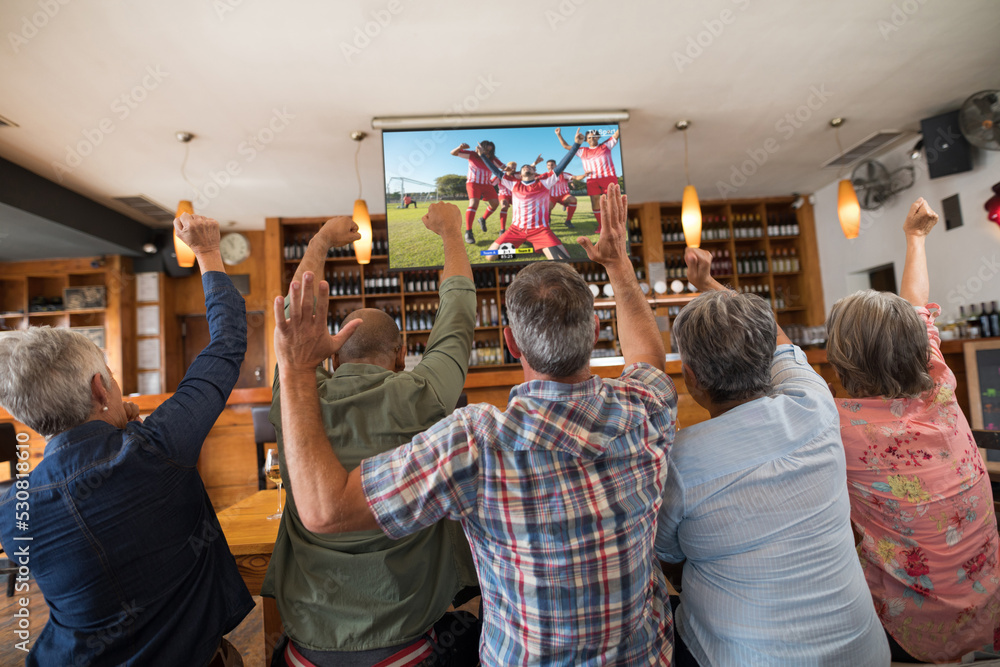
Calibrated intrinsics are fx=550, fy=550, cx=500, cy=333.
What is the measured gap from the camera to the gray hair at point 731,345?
1.06 metres

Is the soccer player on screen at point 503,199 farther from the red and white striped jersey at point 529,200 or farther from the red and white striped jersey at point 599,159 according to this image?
the red and white striped jersey at point 599,159

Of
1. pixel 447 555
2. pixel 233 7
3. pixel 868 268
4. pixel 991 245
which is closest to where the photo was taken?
pixel 447 555

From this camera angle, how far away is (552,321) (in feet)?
2.98

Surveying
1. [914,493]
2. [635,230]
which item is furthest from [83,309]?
[914,493]

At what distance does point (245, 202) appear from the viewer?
5727 mm

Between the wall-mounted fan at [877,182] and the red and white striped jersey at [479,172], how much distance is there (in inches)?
146

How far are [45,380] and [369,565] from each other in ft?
2.27

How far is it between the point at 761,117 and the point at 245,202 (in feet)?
16.1

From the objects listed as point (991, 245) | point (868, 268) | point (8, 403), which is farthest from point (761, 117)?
point (8, 403)

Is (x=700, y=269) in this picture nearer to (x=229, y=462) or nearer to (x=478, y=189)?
(x=478, y=189)

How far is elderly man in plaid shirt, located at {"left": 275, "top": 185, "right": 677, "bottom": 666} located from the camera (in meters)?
0.81

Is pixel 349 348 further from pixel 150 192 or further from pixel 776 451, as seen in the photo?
pixel 150 192

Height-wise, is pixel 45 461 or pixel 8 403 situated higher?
pixel 8 403

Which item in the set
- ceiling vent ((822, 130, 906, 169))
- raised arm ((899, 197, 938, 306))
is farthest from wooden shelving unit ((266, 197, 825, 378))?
raised arm ((899, 197, 938, 306))
